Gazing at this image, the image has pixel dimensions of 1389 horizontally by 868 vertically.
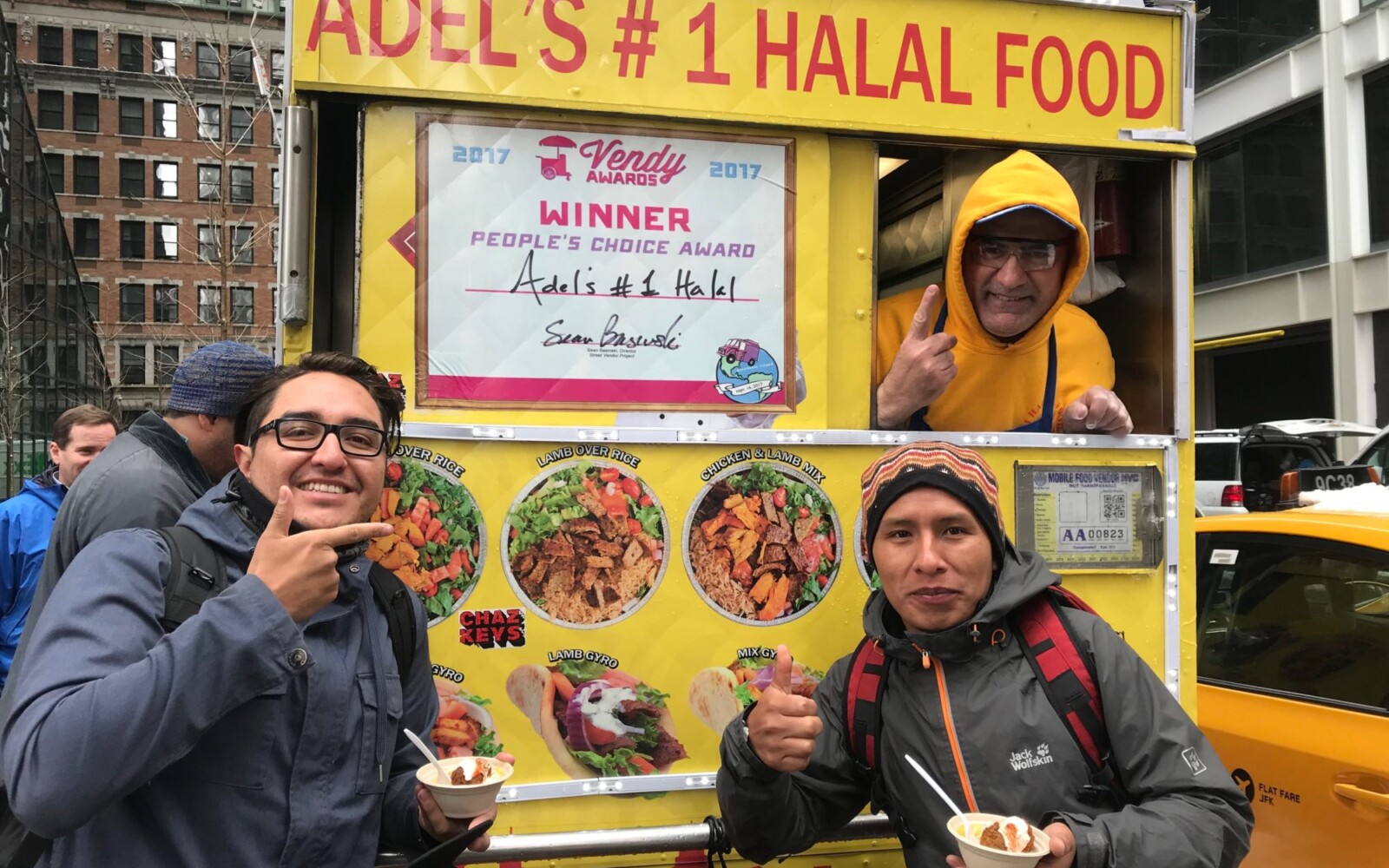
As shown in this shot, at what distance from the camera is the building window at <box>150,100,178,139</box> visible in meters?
45.9

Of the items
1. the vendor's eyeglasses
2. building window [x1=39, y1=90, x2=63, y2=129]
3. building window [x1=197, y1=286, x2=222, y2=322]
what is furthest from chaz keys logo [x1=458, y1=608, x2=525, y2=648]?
building window [x1=39, y1=90, x2=63, y2=129]

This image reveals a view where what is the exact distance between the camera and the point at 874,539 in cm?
243

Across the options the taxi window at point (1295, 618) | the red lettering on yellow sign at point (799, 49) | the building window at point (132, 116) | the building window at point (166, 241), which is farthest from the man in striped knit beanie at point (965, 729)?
the building window at point (132, 116)

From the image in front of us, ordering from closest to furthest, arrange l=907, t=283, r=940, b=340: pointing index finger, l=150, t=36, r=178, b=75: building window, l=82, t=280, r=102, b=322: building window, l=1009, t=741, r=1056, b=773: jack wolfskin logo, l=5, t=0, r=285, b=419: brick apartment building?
l=1009, t=741, r=1056, b=773: jack wolfskin logo, l=907, t=283, r=940, b=340: pointing index finger, l=150, t=36, r=178, b=75: building window, l=5, t=0, r=285, b=419: brick apartment building, l=82, t=280, r=102, b=322: building window

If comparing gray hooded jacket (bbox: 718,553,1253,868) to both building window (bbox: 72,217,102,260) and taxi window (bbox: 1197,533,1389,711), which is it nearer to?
taxi window (bbox: 1197,533,1389,711)

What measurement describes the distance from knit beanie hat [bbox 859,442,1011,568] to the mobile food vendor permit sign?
0.51 metres

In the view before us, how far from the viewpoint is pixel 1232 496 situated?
1212cm

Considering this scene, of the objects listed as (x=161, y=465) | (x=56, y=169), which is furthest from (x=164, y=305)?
(x=161, y=465)

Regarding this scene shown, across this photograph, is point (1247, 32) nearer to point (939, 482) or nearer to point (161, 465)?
point (939, 482)

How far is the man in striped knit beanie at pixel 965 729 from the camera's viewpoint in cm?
208

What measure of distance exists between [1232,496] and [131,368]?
4776cm

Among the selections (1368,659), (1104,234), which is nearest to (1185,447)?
(1104,234)
